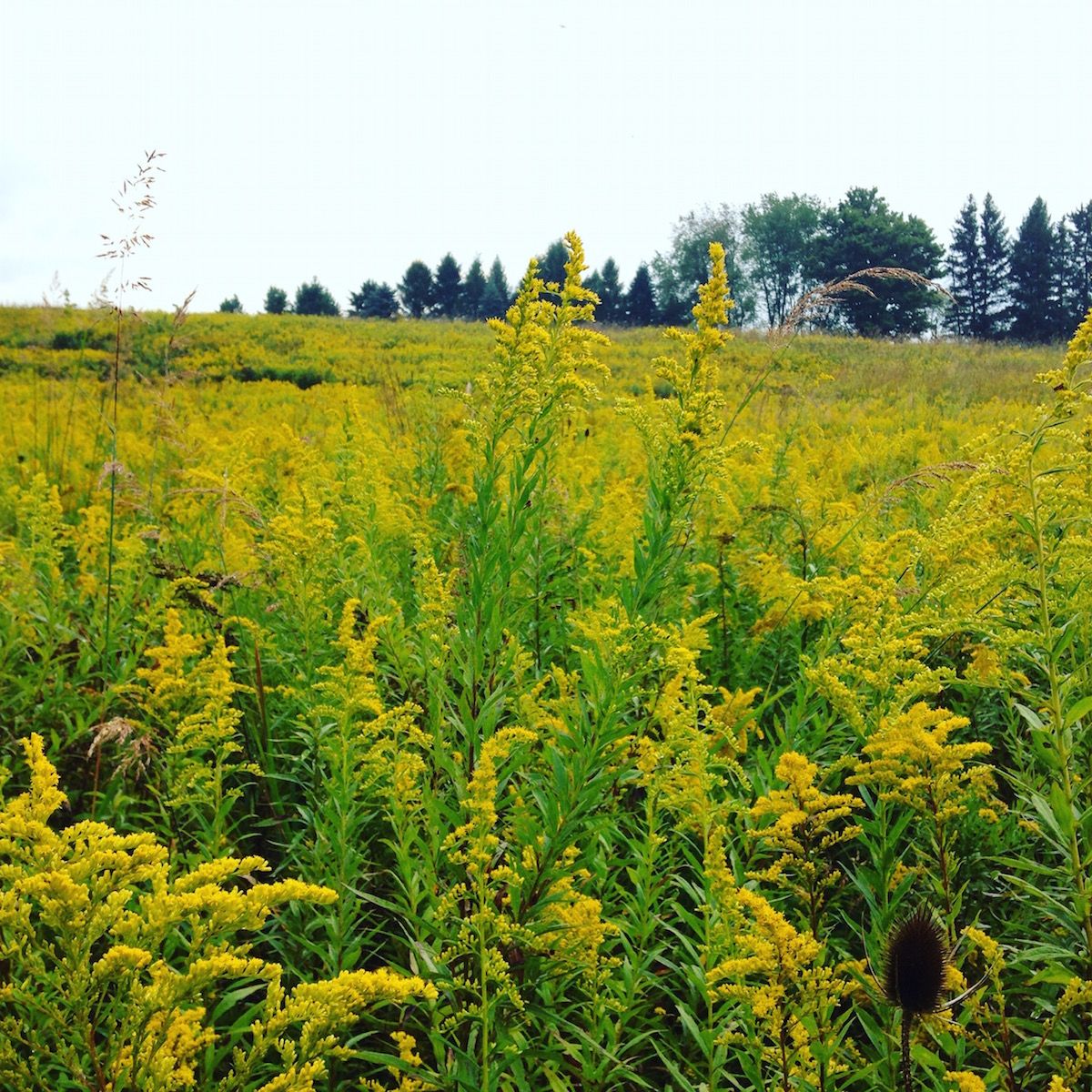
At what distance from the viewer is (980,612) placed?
2.08 meters

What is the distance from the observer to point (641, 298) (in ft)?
223

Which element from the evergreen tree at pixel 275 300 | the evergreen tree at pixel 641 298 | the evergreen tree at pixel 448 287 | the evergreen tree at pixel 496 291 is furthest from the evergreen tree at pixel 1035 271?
the evergreen tree at pixel 275 300

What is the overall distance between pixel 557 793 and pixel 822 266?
56.7 meters

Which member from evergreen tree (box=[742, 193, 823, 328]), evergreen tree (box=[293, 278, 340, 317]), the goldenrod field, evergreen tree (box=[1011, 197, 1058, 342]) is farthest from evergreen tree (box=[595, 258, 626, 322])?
the goldenrod field

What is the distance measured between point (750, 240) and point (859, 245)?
16.7m

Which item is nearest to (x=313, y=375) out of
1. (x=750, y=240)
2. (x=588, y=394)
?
(x=588, y=394)

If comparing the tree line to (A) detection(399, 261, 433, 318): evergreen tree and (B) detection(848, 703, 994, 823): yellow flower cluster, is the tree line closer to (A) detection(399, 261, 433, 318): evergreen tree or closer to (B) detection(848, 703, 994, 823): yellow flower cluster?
(A) detection(399, 261, 433, 318): evergreen tree

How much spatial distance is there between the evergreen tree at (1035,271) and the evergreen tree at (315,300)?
53783mm

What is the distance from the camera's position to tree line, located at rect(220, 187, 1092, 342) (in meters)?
57.5

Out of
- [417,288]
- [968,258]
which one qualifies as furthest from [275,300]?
[968,258]

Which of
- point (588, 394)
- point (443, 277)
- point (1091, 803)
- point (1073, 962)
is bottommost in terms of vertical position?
point (1073, 962)

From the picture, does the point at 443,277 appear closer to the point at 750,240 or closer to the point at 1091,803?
the point at 750,240

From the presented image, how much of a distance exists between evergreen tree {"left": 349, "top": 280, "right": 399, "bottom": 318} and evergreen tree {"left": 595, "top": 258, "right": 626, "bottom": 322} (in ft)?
59.6

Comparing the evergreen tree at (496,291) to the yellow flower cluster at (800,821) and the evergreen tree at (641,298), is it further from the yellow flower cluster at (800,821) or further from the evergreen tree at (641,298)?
the yellow flower cluster at (800,821)
